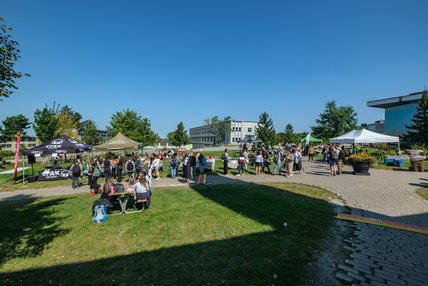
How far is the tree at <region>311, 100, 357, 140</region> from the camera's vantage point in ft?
230

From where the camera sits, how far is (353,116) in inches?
2906

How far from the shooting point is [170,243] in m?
5.43

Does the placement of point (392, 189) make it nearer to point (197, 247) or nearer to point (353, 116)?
point (197, 247)

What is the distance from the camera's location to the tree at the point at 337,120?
7000 centimetres

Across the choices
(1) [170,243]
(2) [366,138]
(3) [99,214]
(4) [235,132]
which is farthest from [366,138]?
(4) [235,132]

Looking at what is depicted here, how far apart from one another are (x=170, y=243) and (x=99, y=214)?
10.1ft

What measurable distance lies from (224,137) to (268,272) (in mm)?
96767

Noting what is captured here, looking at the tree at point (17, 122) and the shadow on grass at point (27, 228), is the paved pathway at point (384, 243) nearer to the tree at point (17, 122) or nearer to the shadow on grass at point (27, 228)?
the shadow on grass at point (27, 228)

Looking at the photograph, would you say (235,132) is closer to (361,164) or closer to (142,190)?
(361,164)

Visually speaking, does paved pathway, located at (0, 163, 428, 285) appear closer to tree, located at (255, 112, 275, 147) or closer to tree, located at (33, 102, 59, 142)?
tree, located at (33, 102, 59, 142)

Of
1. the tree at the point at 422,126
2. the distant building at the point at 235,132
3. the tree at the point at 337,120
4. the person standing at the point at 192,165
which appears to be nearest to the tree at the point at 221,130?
the distant building at the point at 235,132

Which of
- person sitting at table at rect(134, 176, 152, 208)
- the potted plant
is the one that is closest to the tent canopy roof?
the potted plant

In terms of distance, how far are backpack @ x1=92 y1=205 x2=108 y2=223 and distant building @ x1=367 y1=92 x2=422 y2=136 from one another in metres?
71.0

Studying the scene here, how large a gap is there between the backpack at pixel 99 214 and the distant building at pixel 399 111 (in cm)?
7104
